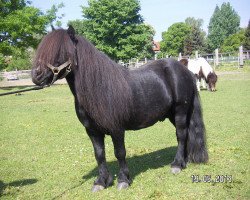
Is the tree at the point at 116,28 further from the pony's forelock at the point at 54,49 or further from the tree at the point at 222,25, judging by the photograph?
the pony's forelock at the point at 54,49

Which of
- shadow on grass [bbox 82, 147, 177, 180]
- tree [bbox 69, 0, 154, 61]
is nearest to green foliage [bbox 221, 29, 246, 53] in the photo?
tree [bbox 69, 0, 154, 61]

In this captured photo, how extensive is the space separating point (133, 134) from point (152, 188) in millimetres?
3768

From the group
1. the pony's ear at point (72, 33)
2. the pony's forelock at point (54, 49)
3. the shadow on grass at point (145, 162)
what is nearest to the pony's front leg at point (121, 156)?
the shadow on grass at point (145, 162)

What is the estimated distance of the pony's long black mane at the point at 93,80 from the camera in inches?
156

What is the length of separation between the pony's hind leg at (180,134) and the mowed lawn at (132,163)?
0.14 m

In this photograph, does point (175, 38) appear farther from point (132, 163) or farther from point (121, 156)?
point (121, 156)

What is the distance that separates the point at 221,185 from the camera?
4.44 metres

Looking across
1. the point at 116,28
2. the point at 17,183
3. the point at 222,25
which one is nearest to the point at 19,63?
the point at 116,28

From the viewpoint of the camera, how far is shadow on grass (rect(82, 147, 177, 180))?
17.7ft

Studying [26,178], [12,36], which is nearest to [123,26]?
[12,36]

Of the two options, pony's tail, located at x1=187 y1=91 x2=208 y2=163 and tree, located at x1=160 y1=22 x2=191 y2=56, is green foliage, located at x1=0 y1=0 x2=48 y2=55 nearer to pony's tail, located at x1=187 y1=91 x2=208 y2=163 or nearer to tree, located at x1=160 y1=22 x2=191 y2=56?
pony's tail, located at x1=187 y1=91 x2=208 y2=163

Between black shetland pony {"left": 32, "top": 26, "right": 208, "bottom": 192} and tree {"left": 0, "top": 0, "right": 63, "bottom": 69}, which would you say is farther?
tree {"left": 0, "top": 0, "right": 63, "bottom": 69}

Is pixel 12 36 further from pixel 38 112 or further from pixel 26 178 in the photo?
pixel 26 178

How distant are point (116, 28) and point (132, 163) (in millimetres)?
40891
